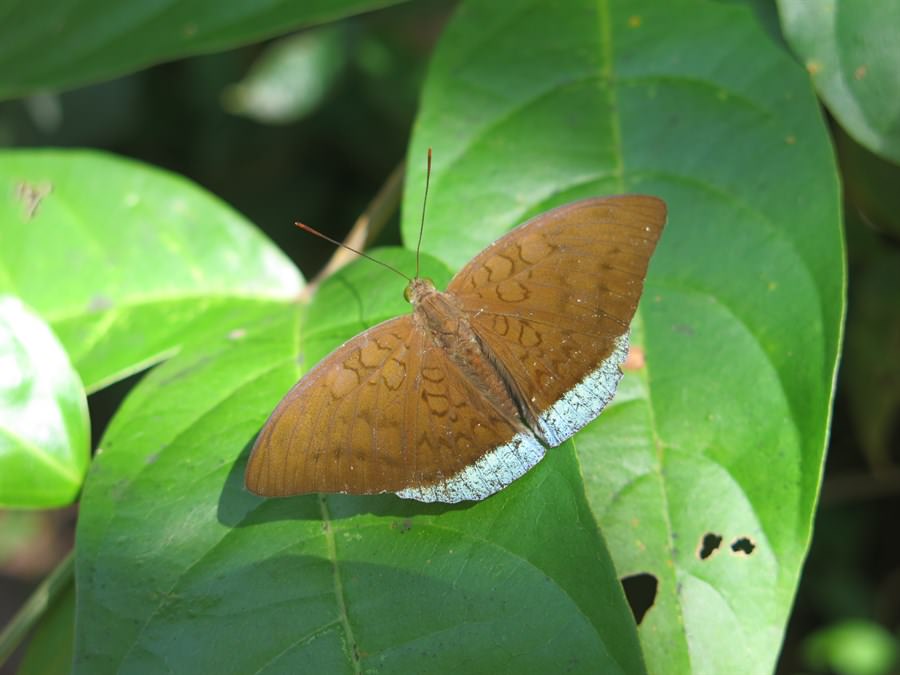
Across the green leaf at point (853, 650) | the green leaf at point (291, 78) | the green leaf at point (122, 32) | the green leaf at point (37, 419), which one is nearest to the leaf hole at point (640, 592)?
the green leaf at point (37, 419)

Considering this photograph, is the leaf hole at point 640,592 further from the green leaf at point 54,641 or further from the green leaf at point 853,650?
the green leaf at point 853,650

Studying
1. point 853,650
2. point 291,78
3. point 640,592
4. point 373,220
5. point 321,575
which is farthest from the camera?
point 291,78

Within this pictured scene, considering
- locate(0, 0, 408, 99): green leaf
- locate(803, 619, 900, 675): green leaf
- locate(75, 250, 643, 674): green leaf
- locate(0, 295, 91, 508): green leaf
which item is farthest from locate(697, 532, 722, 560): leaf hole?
locate(803, 619, 900, 675): green leaf

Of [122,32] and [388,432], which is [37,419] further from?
[122,32]

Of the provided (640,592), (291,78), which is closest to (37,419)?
(640,592)

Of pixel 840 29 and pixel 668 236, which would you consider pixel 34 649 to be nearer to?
pixel 668 236

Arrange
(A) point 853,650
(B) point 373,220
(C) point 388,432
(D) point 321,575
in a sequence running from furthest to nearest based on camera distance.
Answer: (A) point 853,650, (B) point 373,220, (C) point 388,432, (D) point 321,575

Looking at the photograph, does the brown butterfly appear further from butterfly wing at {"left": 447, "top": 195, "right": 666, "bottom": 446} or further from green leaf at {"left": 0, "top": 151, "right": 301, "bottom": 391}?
green leaf at {"left": 0, "top": 151, "right": 301, "bottom": 391}
